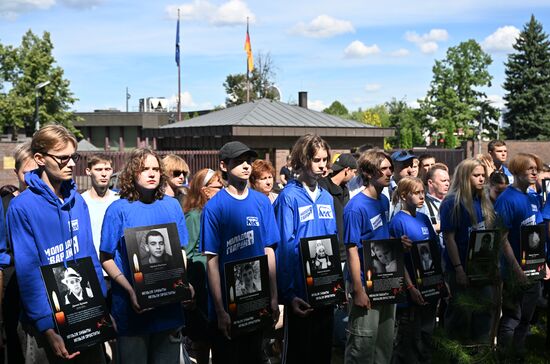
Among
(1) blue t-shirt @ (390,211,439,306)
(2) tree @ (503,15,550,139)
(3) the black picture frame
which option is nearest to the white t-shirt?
(1) blue t-shirt @ (390,211,439,306)

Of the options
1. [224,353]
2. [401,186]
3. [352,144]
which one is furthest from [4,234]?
[352,144]

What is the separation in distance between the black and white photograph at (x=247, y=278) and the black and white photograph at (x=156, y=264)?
0.35 meters

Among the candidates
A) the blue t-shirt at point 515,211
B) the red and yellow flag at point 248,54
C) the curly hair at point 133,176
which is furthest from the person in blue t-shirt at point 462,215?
the red and yellow flag at point 248,54

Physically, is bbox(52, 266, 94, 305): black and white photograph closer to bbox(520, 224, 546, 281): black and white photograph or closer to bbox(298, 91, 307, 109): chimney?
bbox(520, 224, 546, 281): black and white photograph

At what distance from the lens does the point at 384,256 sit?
5188mm

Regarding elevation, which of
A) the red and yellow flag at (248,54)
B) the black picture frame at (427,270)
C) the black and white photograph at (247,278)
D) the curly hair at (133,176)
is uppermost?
the red and yellow flag at (248,54)

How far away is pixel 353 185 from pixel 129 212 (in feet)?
15.4

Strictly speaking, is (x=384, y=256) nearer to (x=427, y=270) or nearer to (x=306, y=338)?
(x=427, y=270)

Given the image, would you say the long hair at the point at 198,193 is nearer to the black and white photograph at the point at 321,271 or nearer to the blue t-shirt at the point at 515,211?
the black and white photograph at the point at 321,271

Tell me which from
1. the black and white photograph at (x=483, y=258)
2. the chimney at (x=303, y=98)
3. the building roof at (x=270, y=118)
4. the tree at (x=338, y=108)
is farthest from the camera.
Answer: the tree at (x=338, y=108)

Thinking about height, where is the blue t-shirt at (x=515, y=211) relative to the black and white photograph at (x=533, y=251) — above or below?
above

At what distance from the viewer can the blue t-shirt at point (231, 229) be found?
4.48 meters

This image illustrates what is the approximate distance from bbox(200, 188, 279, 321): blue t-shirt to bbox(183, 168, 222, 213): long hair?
1143mm

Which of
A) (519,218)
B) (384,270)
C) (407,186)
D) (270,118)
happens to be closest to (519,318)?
(519,218)
